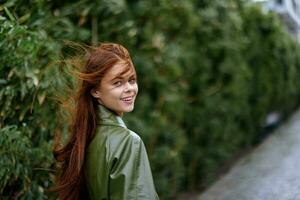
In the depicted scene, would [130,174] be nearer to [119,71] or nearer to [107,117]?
[107,117]

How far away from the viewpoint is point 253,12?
9.50 metres

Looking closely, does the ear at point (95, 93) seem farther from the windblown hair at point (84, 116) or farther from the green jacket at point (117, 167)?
the green jacket at point (117, 167)

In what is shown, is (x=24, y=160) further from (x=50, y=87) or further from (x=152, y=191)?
(x=152, y=191)

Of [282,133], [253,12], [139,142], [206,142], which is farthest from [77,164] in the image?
[282,133]

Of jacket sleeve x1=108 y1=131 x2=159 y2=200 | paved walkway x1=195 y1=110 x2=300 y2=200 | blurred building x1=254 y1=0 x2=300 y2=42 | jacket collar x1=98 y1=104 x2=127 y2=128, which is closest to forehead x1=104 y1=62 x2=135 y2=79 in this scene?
jacket collar x1=98 y1=104 x2=127 y2=128

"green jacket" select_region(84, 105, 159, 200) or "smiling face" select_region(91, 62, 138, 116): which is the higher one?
"smiling face" select_region(91, 62, 138, 116)

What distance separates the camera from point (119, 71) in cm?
239

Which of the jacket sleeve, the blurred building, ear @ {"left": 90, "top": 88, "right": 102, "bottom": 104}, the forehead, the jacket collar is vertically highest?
the forehead

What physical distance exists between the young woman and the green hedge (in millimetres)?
987

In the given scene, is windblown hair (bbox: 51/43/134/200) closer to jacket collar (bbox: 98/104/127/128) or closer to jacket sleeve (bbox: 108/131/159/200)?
jacket collar (bbox: 98/104/127/128)

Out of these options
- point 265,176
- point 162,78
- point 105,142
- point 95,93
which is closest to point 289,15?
point 265,176

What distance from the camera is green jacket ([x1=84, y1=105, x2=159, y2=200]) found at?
2211mm

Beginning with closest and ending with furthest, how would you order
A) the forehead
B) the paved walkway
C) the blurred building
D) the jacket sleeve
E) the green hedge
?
the jacket sleeve → the forehead → the green hedge → the paved walkway → the blurred building

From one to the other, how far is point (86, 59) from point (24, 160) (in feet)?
3.97
